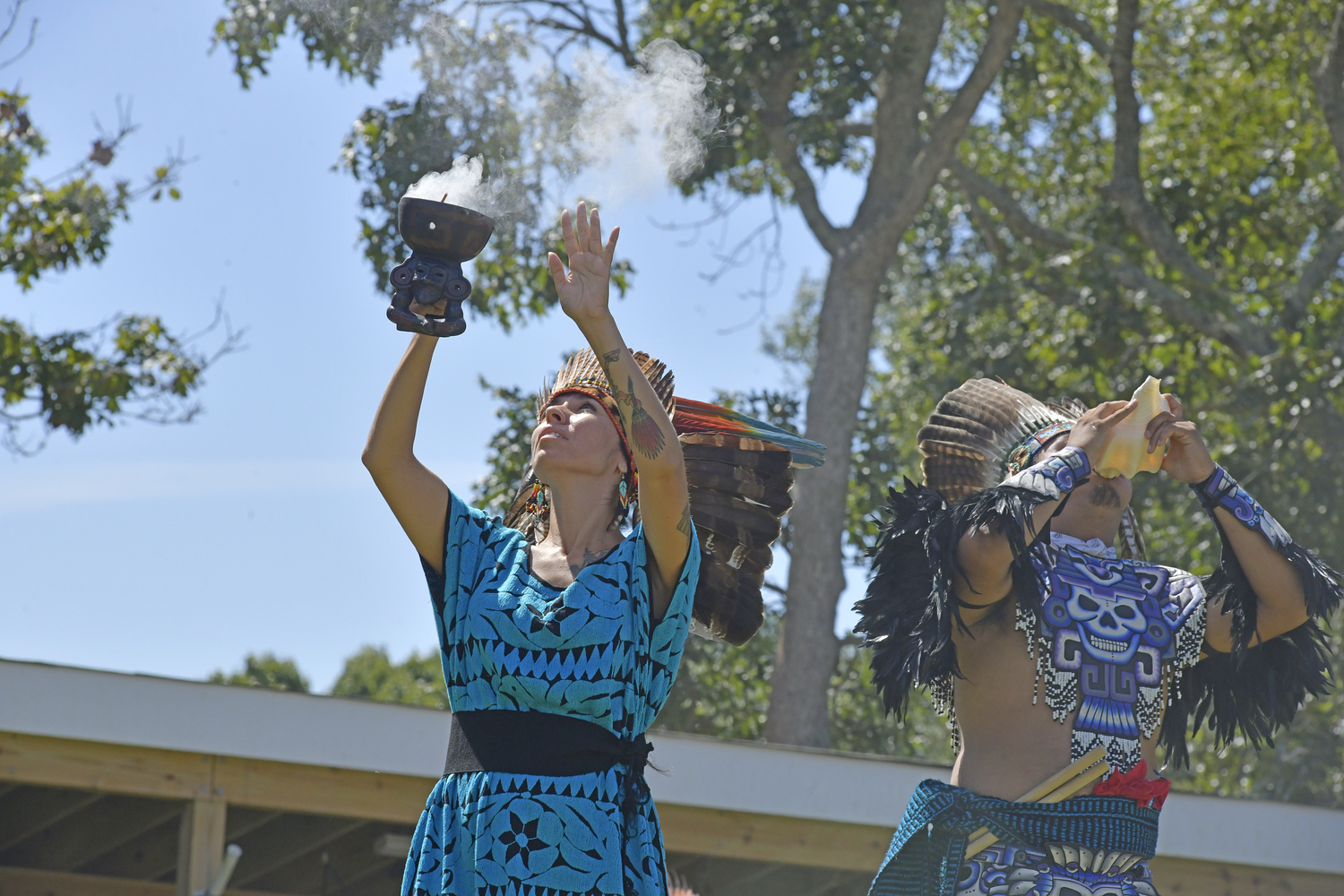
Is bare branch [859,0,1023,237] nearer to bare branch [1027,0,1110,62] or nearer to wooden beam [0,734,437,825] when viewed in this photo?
bare branch [1027,0,1110,62]

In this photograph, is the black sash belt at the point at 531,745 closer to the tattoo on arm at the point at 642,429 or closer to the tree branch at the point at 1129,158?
the tattoo on arm at the point at 642,429

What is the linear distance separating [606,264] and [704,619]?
91 centimetres

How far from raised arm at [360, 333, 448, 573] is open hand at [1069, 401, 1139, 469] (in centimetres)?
136

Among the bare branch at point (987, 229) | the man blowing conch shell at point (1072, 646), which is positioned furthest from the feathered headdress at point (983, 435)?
the bare branch at point (987, 229)

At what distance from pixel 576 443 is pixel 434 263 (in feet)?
1.54

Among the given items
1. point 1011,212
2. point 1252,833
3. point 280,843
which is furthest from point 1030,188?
point 280,843

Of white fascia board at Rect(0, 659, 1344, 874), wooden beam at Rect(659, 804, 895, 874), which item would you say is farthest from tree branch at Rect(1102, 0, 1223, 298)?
wooden beam at Rect(659, 804, 895, 874)

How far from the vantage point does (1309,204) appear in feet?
40.5

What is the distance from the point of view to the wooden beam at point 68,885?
5492 millimetres

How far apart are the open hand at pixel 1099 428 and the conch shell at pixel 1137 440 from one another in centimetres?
1

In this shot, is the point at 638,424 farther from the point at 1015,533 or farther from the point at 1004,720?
the point at 1004,720

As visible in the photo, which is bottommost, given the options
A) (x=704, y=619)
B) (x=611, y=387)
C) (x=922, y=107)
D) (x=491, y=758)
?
(x=491, y=758)

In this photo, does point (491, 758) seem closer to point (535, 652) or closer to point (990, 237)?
point (535, 652)

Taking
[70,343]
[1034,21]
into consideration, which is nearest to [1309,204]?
[1034,21]
